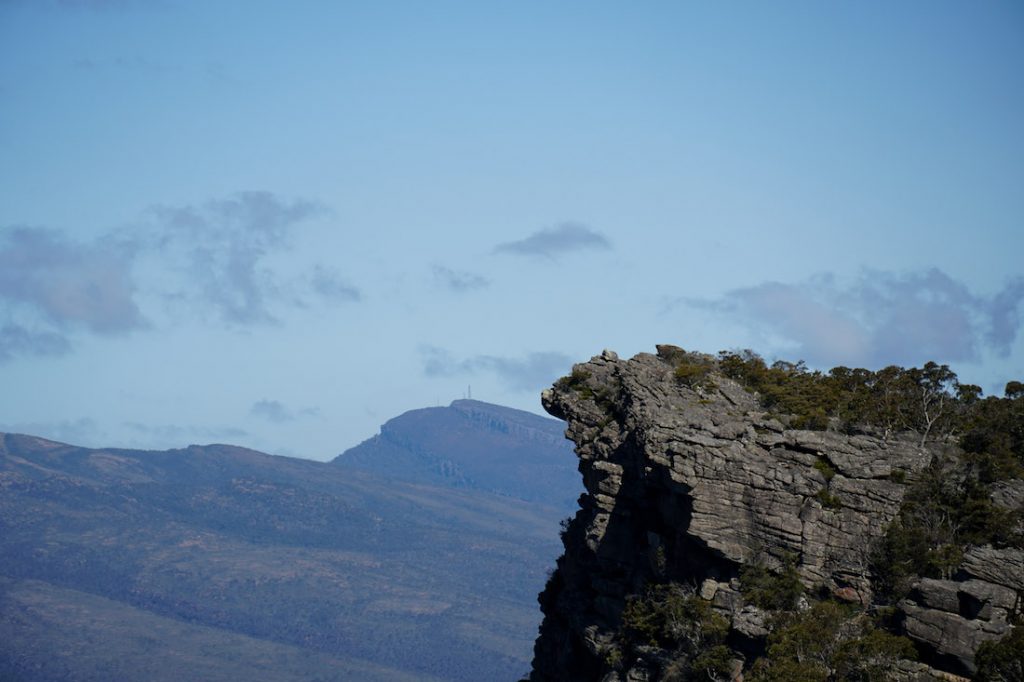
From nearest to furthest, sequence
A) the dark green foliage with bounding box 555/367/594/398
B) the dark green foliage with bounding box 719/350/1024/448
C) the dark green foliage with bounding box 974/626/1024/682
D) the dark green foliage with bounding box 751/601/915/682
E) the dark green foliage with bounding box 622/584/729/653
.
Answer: the dark green foliage with bounding box 974/626/1024/682
the dark green foliage with bounding box 751/601/915/682
the dark green foliage with bounding box 622/584/729/653
the dark green foliage with bounding box 719/350/1024/448
the dark green foliage with bounding box 555/367/594/398

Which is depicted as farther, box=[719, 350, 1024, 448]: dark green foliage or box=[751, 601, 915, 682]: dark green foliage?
box=[719, 350, 1024, 448]: dark green foliage

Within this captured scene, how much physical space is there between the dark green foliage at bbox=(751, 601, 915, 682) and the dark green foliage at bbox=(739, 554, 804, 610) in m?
1.19

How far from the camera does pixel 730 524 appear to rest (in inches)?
3290

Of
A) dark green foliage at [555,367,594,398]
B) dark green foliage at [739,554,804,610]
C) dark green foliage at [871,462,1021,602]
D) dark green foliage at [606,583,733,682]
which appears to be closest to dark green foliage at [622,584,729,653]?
dark green foliage at [606,583,733,682]

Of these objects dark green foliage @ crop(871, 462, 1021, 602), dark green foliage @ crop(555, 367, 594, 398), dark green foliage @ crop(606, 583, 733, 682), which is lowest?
dark green foliage @ crop(606, 583, 733, 682)

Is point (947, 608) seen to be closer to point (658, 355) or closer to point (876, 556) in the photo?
point (876, 556)

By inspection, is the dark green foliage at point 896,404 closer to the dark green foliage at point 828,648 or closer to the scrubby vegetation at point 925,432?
the scrubby vegetation at point 925,432

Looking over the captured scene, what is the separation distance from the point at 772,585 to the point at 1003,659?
46.0 ft

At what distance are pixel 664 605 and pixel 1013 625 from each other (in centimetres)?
1940

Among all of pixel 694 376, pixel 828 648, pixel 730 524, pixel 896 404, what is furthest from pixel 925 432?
pixel 828 648

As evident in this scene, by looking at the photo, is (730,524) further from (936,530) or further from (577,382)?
(577,382)

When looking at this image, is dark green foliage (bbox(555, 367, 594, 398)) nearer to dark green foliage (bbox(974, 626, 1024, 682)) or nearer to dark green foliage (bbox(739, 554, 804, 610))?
dark green foliage (bbox(739, 554, 804, 610))

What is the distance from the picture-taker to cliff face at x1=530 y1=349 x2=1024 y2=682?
76250mm

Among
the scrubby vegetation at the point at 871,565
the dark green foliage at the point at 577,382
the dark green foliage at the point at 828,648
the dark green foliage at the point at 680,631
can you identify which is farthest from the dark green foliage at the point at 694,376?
the dark green foliage at the point at 828,648
